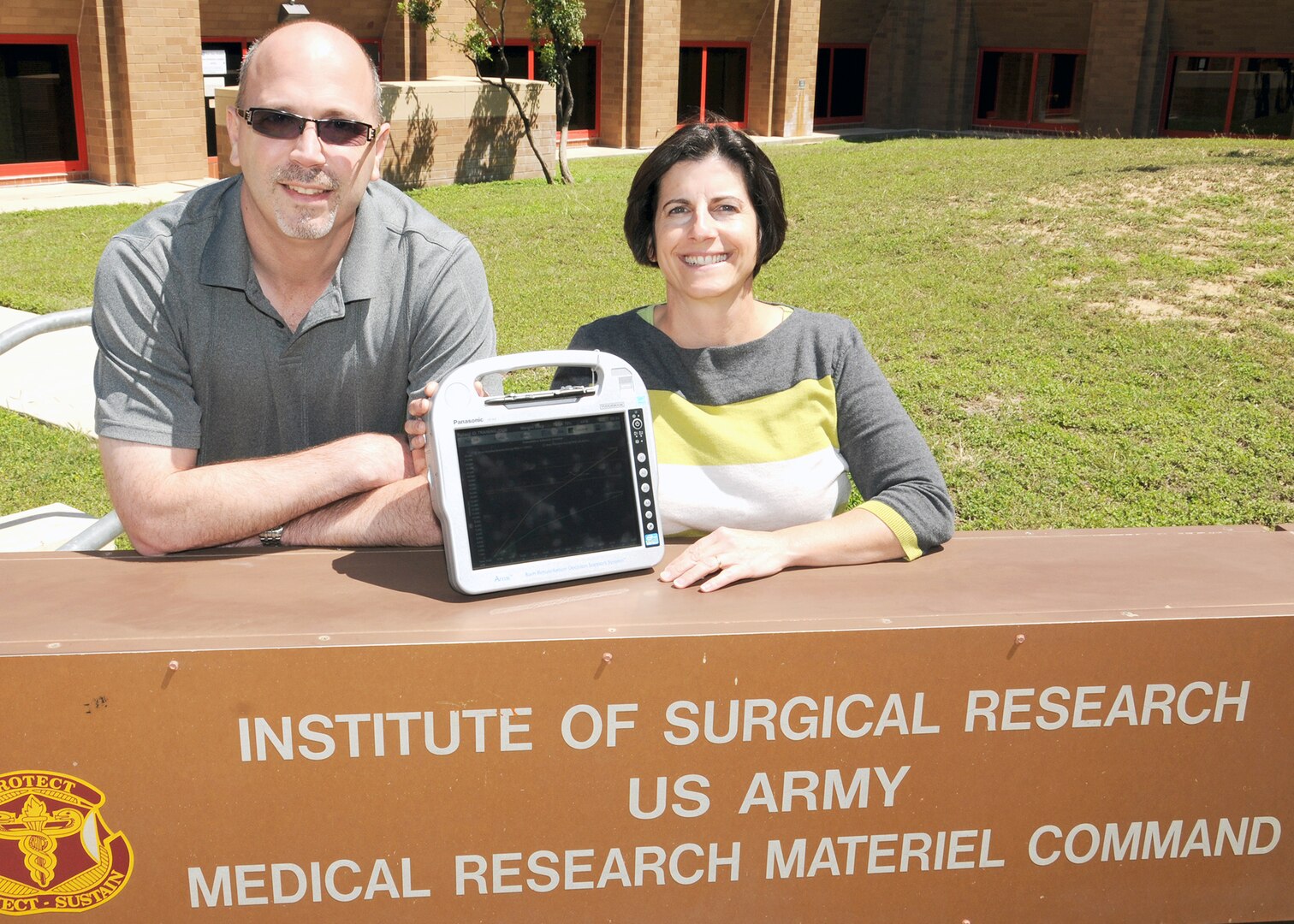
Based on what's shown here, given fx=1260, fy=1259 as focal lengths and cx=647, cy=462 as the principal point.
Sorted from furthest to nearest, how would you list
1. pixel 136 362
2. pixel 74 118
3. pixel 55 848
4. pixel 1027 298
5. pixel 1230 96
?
pixel 1230 96
pixel 74 118
pixel 1027 298
pixel 136 362
pixel 55 848

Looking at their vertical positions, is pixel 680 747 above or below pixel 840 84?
below

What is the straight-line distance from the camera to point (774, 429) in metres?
2.71

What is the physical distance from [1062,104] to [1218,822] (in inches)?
1104

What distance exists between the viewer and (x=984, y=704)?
7.05ft

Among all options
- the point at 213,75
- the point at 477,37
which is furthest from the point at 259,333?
the point at 213,75

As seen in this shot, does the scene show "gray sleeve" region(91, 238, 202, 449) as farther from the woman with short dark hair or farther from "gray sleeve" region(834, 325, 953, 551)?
"gray sleeve" region(834, 325, 953, 551)

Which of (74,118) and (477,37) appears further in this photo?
(477,37)

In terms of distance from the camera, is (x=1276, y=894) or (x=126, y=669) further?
(x=1276, y=894)

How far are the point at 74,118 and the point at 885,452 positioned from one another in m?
17.3

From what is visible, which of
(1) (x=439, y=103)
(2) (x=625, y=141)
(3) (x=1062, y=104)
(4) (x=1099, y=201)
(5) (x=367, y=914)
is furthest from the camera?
(3) (x=1062, y=104)

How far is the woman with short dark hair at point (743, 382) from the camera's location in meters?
2.64

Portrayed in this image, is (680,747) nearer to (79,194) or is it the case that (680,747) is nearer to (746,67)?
(79,194)

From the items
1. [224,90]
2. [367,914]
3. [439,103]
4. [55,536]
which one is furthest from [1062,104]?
[367,914]

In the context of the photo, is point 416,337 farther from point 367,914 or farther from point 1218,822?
point 1218,822
